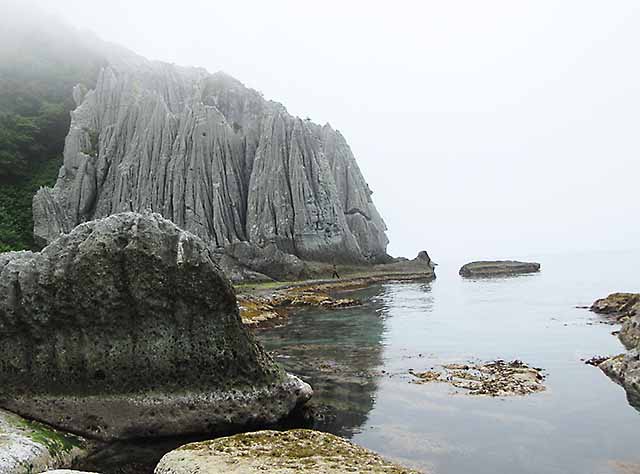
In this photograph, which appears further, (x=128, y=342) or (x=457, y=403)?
(x=457, y=403)

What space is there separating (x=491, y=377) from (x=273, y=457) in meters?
12.0

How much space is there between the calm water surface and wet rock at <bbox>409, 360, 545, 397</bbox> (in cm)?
54

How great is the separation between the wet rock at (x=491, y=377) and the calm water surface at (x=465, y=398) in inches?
21.1

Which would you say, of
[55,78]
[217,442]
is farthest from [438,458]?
[55,78]

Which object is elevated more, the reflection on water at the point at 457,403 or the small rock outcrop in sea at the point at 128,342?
the small rock outcrop in sea at the point at 128,342

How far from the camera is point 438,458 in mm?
11859

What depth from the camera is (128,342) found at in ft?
43.8

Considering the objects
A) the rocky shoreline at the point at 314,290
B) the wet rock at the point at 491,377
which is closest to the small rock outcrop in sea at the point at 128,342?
the wet rock at the point at 491,377

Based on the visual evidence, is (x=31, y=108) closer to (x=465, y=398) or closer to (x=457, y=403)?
(x=465, y=398)

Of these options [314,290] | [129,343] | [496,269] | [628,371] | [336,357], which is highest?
[496,269]

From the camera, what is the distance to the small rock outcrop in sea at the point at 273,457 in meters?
9.33

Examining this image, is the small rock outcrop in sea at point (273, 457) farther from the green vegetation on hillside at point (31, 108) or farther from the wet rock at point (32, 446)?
the green vegetation on hillside at point (31, 108)

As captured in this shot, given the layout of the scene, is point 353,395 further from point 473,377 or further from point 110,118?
point 110,118

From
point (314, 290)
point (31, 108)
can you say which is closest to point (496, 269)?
point (314, 290)
